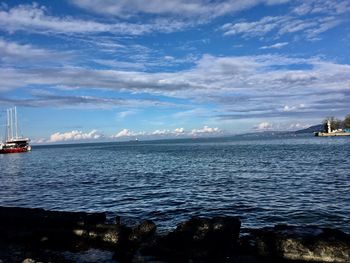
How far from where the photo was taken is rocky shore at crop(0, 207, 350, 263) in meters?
18.1

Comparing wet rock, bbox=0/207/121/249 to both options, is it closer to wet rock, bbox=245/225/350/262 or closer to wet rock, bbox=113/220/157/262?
wet rock, bbox=113/220/157/262

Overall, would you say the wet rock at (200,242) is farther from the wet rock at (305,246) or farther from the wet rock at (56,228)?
the wet rock at (56,228)

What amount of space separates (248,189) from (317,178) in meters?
14.0

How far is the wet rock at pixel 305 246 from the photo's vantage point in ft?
57.2

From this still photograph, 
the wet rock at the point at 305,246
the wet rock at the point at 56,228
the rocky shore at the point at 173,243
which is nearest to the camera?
the wet rock at the point at 305,246

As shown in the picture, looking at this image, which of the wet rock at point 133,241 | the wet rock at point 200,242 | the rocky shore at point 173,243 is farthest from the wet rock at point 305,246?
the wet rock at point 133,241

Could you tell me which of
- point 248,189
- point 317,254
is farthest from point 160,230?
point 248,189

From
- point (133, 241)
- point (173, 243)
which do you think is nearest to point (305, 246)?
point (173, 243)

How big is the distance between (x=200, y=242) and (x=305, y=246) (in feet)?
17.5

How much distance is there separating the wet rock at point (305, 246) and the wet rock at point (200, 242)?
56.4 inches

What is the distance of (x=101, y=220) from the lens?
2600 cm

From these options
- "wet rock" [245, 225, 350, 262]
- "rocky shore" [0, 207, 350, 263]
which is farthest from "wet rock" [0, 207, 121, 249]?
"wet rock" [245, 225, 350, 262]

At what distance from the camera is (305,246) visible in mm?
18219

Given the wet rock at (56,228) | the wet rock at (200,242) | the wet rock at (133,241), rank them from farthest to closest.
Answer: the wet rock at (56,228) → the wet rock at (133,241) → the wet rock at (200,242)
